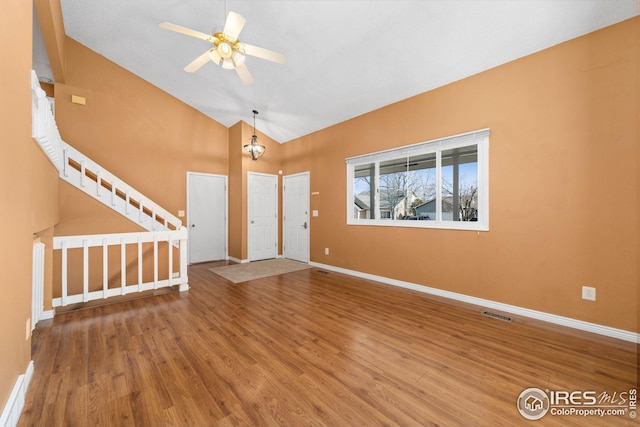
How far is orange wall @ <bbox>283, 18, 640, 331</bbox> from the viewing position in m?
2.39

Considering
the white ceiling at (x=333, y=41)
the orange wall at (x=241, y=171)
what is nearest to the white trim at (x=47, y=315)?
the orange wall at (x=241, y=171)

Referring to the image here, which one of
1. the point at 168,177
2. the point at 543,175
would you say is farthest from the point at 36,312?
the point at 543,175

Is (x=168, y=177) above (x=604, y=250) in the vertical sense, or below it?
above

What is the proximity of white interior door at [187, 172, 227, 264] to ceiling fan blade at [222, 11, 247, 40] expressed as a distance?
4.10 meters

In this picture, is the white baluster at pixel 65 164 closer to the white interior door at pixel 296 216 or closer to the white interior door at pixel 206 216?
the white interior door at pixel 206 216

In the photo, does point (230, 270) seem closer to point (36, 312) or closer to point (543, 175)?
point (36, 312)

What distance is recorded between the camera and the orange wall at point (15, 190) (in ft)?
4.27

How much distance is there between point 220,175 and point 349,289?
172 inches

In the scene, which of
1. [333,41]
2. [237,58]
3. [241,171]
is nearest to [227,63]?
[237,58]

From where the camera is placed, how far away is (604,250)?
2.48m

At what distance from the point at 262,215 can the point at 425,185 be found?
396 cm

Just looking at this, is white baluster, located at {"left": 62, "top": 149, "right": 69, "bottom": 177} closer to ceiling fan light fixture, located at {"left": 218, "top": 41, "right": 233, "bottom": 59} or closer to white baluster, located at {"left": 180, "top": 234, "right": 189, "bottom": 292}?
white baluster, located at {"left": 180, "top": 234, "right": 189, "bottom": 292}

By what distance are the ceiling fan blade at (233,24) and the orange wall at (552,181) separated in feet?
8.78

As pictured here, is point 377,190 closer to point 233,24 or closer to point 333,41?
point 333,41
